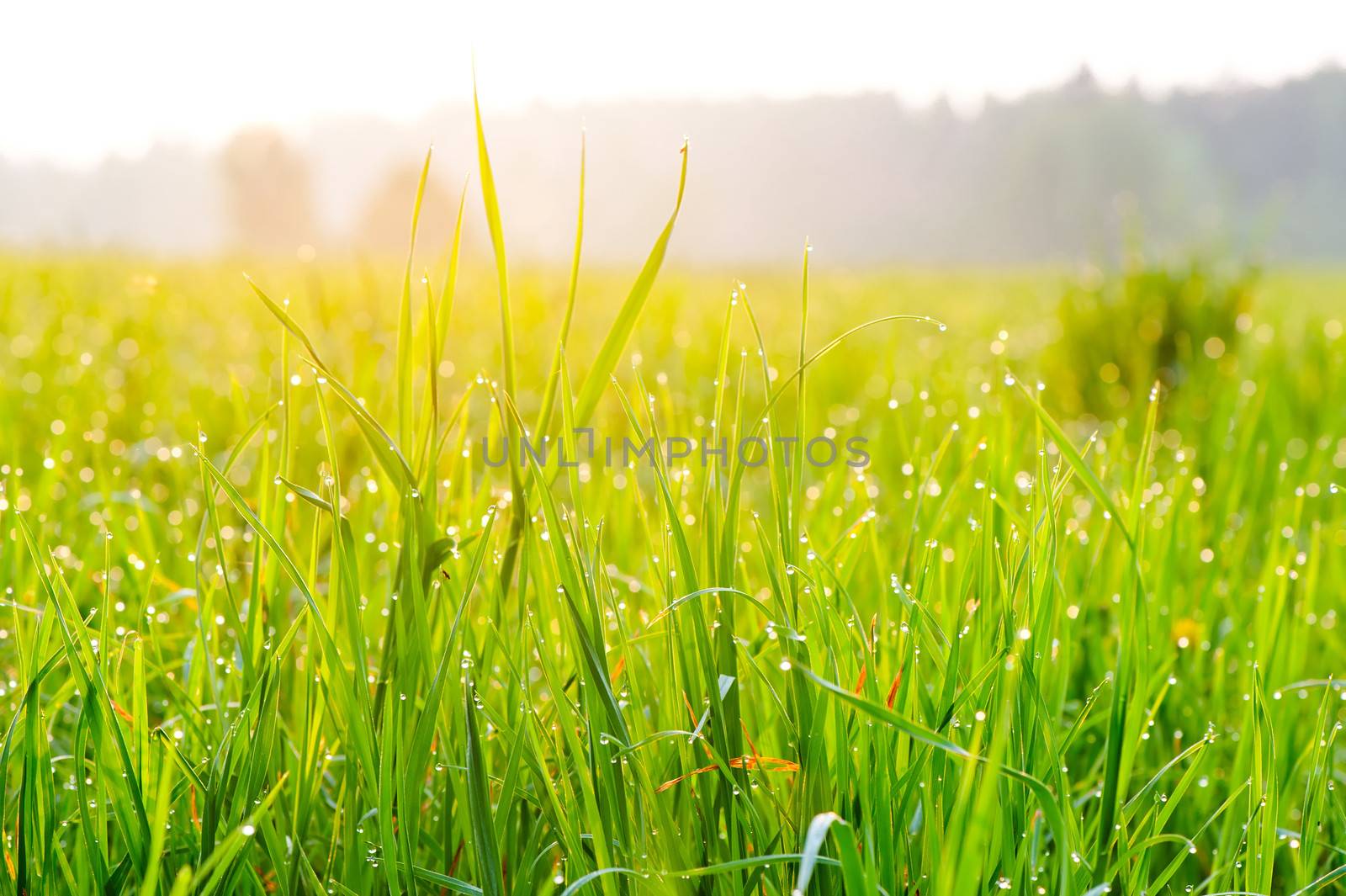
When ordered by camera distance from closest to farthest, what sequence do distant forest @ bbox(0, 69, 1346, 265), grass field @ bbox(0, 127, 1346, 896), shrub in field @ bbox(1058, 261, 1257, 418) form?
grass field @ bbox(0, 127, 1346, 896) < shrub in field @ bbox(1058, 261, 1257, 418) < distant forest @ bbox(0, 69, 1346, 265)

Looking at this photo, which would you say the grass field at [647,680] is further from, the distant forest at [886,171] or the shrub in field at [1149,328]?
the distant forest at [886,171]

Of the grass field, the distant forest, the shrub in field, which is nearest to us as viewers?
the grass field

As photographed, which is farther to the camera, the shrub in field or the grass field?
the shrub in field

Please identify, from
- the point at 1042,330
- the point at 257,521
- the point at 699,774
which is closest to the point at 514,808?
the point at 699,774

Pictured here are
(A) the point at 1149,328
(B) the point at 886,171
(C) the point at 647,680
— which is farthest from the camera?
(B) the point at 886,171

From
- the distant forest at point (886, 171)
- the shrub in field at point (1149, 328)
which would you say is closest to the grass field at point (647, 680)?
the shrub in field at point (1149, 328)

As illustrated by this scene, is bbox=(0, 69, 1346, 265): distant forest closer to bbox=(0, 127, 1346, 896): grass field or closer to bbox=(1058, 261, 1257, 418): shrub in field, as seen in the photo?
bbox=(1058, 261, 1257, 418): shrub in field

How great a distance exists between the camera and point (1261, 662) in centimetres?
100

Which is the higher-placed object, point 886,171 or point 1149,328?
point 886,171

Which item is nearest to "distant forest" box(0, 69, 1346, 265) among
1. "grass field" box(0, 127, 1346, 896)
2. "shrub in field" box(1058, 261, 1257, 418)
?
"shrub in field" box(1058, 261, 1257, 418)

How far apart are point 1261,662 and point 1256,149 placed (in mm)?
62861

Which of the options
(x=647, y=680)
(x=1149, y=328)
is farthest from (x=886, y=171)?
(x=647, y=680)

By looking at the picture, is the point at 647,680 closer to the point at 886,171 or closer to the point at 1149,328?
the point at 1149,328

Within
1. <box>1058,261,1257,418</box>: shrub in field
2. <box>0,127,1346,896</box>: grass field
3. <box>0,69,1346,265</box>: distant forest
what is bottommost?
<box>0,127,1346,896</box>: grass field
